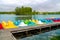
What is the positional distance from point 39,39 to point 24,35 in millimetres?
3162

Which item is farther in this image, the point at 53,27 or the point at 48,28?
the point at 53,27

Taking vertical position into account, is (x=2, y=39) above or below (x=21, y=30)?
above

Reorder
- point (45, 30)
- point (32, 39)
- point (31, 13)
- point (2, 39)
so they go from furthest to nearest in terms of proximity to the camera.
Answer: point (31, 13) < point (45, 30) < point (32, 39) < point (2, 39)

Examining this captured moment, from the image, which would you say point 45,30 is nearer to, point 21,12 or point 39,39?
point 39,39

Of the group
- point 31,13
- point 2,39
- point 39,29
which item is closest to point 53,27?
point 39,29

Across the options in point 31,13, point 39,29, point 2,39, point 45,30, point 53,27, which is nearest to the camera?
point 2,39

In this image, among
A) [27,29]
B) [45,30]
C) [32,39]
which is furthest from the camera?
[45,30]

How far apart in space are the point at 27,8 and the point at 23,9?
274cm

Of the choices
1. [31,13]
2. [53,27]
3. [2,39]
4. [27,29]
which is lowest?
[31,13]

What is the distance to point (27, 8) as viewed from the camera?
333 feet

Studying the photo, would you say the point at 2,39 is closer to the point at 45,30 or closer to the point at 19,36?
the point at 19,36

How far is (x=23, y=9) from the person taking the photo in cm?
10069

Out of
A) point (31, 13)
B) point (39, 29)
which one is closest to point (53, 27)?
point (39, 29)

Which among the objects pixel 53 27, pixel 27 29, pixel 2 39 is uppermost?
pixel 2 39
